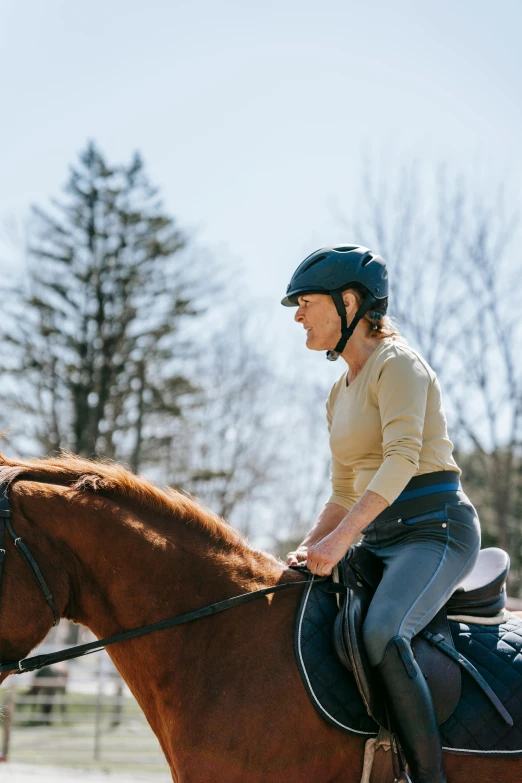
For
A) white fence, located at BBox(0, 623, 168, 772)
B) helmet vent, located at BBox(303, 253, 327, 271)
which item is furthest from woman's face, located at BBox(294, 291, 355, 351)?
white fence, located at BBox(0, 623, 168, 772)

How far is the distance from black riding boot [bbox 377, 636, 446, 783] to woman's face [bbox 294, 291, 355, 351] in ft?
4.64

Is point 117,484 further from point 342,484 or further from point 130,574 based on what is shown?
point 342,484

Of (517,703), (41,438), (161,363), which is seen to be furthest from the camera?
(161,363)

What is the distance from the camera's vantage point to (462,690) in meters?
3.16

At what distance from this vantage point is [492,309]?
17.7 metres

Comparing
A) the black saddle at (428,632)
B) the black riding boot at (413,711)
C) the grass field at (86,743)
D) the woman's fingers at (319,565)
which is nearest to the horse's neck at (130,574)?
the woman's fingers at (319,565)

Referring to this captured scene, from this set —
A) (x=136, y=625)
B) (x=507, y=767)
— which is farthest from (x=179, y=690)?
(x=507, y=767)

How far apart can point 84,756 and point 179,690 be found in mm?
12266

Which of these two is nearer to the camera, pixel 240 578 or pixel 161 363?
pixel 240 578

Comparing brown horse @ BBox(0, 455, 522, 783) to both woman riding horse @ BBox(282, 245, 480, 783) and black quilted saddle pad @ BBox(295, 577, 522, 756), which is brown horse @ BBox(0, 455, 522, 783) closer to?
black quilted saddle pad @ BBox(295, 577, 522, 756)

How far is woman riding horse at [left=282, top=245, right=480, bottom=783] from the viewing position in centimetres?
297

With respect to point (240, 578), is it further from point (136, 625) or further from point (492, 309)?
point (492, 309)

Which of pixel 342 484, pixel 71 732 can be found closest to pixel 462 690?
pixel 342 484

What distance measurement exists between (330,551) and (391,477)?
15.6 inches
